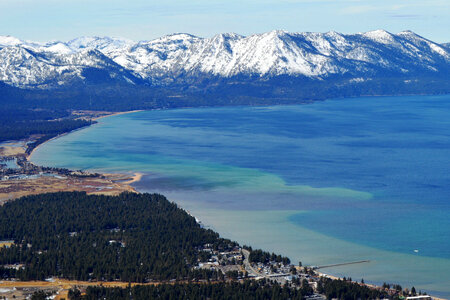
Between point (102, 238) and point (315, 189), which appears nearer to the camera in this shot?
point (102, 238)

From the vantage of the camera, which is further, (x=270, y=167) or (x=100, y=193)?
(x=270, y=167)

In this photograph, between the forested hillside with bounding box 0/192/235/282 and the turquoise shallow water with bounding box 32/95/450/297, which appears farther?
the turquoise shallow water with bounding box 32/95/450/297

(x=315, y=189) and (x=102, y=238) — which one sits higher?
(x=315, y=189)

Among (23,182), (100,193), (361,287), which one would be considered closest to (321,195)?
(100,193)

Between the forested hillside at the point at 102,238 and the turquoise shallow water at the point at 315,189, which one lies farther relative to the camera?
the turquoise shallow water at the point at 315,189

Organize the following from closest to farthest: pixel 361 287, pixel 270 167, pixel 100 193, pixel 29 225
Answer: pixel 361 287 → pixel 29 225 → pixel 100 193 → pixel 270 167

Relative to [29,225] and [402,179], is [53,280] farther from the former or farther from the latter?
[402,179]

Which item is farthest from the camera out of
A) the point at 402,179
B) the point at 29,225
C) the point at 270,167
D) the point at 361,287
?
the point at 270,167

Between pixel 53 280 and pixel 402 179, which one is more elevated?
pixel 402 179
